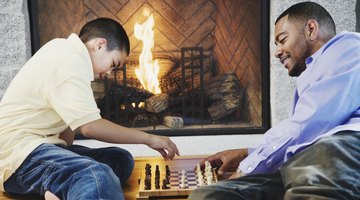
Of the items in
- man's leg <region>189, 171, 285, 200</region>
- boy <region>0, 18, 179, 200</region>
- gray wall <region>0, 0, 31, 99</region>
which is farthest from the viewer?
gray wall <region>0, 0, 31, 99</region>

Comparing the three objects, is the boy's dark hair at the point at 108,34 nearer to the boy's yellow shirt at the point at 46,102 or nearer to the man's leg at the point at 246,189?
the boy's yellow shirt at the point at 46,102

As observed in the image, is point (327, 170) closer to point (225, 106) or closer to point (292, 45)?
point (292, 45)

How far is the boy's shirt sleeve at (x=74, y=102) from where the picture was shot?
1.58m

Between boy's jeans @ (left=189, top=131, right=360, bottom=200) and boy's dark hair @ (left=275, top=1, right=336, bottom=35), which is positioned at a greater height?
boy's dark hair @ (left=275, top=1, right=336, bottom=35)

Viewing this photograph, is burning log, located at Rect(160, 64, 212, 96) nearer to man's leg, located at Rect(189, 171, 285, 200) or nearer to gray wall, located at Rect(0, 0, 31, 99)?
gray wall, located at Rect(0, 0, 31, 99)

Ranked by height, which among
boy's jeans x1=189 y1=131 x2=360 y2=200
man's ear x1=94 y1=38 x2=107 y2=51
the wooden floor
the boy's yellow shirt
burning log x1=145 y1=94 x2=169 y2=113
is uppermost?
man's ear x1=94 y1=38 x2=107 y2=51

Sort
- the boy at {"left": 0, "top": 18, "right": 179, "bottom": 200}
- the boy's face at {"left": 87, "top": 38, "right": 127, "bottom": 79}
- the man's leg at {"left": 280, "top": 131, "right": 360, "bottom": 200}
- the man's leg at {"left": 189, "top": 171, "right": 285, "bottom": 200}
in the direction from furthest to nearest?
1. the boy's face at {"left": 87, "top": 38, "right": 127, "bottom": 79}
2. the boy at {"left": 0, "top": 18, "right": 179, "bottom": 200}
3. the man's leg at {"left": 189, "top": 171, "right": 285, "bottom": 200}
4. the man's leg at {"left": 280, "top": 131, "right": 360, "bottom": 200}

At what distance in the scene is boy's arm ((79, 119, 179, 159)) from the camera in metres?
1.62

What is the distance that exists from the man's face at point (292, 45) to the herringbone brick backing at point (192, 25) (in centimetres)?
91

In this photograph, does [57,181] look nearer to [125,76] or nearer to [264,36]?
[125,76]

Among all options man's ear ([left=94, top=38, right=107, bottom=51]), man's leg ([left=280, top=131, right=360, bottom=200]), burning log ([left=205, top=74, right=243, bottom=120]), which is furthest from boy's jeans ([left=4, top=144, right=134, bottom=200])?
burning log ([left=205, top=74, right=243, bottom=120])

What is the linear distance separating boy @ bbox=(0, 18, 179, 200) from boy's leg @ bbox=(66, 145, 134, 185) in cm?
14

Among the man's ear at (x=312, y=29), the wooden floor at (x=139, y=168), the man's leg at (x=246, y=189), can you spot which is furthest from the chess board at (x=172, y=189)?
the man's ear at (x=312, y=29)

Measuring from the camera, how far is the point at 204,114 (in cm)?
275
